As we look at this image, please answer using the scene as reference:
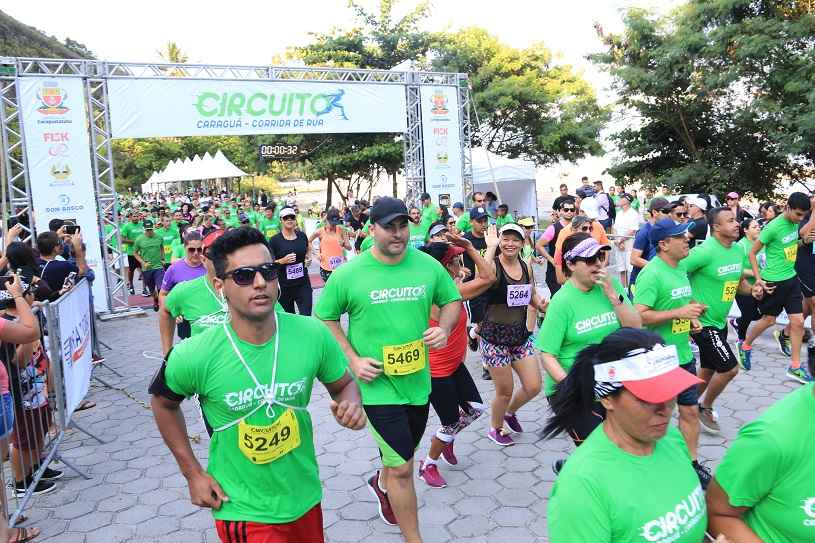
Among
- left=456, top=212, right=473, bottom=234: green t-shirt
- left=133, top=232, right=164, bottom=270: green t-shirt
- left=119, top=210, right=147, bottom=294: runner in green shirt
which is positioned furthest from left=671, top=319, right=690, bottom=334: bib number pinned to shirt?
left=119, top=210, right=147, bottom=294: runner in green shirt

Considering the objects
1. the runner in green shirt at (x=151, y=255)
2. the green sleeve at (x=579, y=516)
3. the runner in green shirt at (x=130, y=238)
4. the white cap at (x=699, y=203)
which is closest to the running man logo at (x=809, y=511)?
the green sleeve at (x=579, y=516)

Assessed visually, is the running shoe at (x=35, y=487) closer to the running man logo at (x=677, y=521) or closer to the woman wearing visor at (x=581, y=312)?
the woman wearing visor at (x=581, y=312)

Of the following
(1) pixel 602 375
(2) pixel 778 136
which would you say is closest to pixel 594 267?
(1) pixel 602 375

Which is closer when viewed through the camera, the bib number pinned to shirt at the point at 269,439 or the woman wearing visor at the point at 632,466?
the woman wearing visor at the point at 632,466

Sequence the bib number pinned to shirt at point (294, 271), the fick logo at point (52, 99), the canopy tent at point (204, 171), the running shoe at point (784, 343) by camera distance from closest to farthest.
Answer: the running shoe at point (784, 343), the bib number pinned to shirt at point (294, 271), the fick logo at point (52, 99), the canopy tent at point (204, 171)

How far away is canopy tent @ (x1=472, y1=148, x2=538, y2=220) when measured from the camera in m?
20.4

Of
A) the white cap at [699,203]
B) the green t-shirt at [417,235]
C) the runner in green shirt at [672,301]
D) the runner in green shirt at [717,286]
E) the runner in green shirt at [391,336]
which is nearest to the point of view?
the runner in green shirt at [391,336]

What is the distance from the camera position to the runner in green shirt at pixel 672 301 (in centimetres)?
421

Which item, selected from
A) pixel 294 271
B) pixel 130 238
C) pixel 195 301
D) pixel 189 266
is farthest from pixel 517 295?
pixel 130 238

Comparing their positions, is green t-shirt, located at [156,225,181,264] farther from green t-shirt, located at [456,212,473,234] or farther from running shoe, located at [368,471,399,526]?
running shoe, located at [368,471,399,526]

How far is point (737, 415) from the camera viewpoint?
5.65m

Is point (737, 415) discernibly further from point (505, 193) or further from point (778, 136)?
point (505, 193)

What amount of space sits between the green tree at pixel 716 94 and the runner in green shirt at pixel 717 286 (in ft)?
44.6

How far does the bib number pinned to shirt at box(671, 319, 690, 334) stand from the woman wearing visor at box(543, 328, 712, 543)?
97.0 inches
